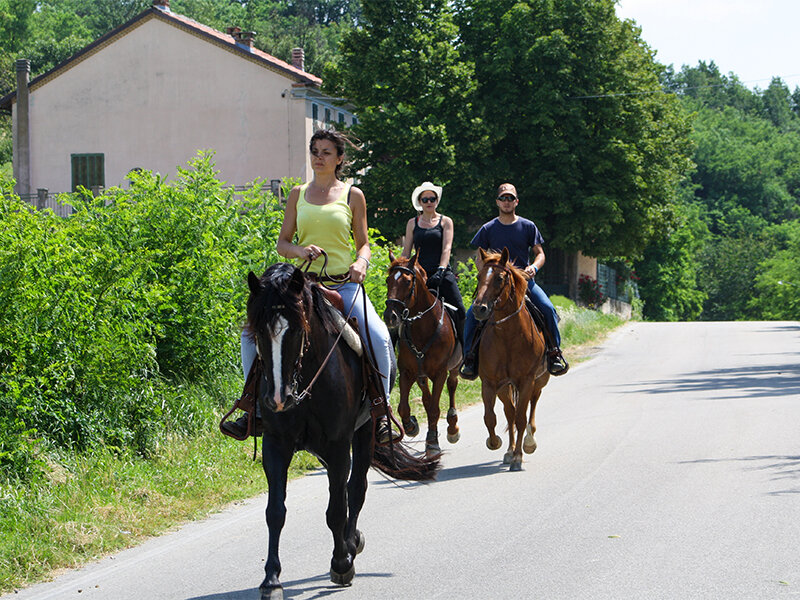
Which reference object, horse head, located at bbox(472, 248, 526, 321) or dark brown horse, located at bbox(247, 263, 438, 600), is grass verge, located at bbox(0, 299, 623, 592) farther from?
horse head, located at bbox(472, 248, 526, 321)

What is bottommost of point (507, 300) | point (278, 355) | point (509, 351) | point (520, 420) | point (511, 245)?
point (520, 420)

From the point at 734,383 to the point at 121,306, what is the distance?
528 inches

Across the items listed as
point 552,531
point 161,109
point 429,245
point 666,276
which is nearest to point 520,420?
point 429,245

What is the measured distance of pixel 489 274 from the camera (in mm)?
10820

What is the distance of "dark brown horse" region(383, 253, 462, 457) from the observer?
11.6 meters

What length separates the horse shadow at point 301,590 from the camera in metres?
6.33

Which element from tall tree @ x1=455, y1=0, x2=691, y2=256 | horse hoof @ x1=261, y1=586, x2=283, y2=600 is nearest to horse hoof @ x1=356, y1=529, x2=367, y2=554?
horse hoof @ x1=261, y1=586, x2=283, y2=600

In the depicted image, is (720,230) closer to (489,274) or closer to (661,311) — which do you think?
(661,311)

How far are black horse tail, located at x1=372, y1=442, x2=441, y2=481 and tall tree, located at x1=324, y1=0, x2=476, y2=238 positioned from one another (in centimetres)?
3353

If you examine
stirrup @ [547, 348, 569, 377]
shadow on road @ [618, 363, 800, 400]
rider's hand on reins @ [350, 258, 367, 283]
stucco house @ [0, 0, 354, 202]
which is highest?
stucco house @ [0, 0, 354, 202]

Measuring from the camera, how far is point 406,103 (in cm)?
4272

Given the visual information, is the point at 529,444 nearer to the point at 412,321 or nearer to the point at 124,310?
the point at 412,321

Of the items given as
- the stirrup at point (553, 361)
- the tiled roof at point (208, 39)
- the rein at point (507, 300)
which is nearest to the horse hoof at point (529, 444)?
the stirrup at point (553, 361)

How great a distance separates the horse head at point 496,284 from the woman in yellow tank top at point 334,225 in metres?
3.56
